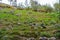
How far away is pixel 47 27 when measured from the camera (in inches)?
309

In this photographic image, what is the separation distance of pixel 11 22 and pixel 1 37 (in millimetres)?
1836

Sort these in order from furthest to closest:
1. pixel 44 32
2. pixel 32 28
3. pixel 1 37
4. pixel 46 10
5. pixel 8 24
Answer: pixel 46 10, pixel 8 24, pixel 32 28, pixel 44 32, pixel 1 37

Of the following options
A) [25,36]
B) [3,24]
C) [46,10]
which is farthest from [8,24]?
[46,10]

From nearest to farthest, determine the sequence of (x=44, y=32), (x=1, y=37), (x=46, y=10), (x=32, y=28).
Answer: (x=1, y=37)
(x=44, y=32)
(x=32, y=28)
(x=46, y=10)

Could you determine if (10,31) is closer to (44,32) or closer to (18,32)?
(18,32)

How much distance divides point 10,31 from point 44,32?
906 millimetres

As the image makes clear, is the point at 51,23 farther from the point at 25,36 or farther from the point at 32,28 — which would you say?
the point at 25,36

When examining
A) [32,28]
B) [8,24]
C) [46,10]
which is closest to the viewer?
[32,28]

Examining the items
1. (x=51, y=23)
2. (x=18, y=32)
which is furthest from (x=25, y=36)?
(x=51, y=23)

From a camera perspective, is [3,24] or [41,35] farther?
[3,24]

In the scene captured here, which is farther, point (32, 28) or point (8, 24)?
point (8, 24)

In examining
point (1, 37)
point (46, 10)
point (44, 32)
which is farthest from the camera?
point (46, 10)

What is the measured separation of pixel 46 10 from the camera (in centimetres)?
1249

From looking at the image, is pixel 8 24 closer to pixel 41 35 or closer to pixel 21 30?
pixel 21 30
